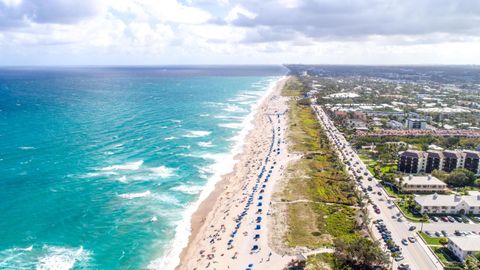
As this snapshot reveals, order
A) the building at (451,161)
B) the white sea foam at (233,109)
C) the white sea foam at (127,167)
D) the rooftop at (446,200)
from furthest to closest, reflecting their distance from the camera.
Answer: the white sea foam at (233,109) → the building at (451,161) → the white sea foam at (127,167) → the rooftop at (446,200)

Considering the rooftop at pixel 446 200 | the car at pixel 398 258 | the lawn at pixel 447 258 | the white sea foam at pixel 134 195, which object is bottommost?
the lawn at pixel 447 258

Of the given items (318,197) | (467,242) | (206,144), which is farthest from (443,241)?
(206,144)

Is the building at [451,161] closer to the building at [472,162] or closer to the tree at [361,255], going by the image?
the building at [472,162]

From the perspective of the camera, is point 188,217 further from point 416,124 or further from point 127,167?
point 416,124

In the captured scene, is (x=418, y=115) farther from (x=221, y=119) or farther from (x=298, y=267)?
(x=298, y=267)

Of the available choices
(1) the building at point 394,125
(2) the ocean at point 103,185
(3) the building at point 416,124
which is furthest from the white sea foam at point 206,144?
(3) the building at point 416,124

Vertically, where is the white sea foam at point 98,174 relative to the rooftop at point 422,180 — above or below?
above

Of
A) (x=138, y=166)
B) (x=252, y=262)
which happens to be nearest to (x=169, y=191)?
(x=138, y=166)
